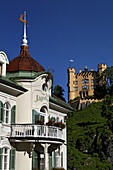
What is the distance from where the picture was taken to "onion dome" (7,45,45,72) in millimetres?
21203

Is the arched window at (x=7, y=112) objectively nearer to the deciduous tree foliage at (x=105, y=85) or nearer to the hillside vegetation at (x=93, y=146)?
the hillside vegetation at (x=93, y=146)

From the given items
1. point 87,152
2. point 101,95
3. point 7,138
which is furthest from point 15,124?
point 101,95

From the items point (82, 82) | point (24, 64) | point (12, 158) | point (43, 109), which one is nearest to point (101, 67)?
point (82, 82)

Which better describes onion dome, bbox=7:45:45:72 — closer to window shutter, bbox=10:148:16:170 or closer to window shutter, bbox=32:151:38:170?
window shutter, bbox=10:148:16:170

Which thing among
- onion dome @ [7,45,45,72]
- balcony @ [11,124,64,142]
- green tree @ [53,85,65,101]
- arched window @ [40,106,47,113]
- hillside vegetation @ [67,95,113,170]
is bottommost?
hillside vegetation @ [67,95,113,170]

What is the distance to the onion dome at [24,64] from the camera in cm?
2120

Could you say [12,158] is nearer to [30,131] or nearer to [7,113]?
[30,131]

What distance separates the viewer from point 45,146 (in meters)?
19.1

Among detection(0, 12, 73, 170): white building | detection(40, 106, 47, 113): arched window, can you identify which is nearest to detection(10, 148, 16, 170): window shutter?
detection(0, 12, 73, 170): white building

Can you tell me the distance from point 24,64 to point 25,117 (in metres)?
4.24

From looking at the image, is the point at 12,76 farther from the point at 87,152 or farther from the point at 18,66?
the point at 87,152

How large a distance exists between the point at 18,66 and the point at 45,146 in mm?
6328

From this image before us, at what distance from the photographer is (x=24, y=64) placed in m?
21.5

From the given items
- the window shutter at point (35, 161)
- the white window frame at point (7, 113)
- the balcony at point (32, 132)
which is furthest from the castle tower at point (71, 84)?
the white window frame at point (7, 113)
